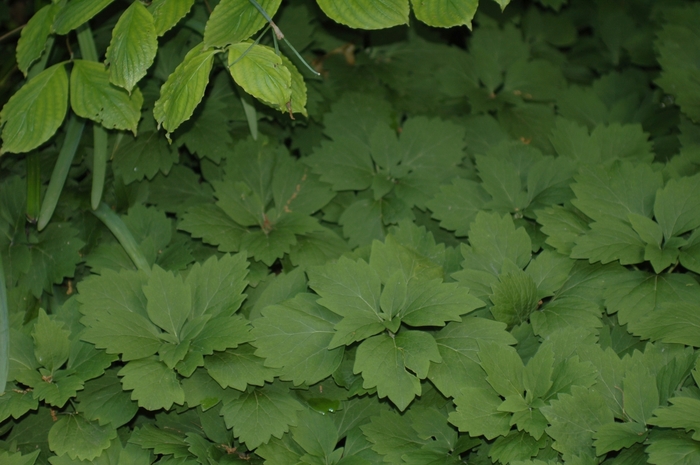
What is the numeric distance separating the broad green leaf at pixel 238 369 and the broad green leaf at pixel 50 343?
0.36 meters

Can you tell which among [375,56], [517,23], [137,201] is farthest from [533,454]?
[517,23]

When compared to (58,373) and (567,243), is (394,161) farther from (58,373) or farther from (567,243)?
(58,373)

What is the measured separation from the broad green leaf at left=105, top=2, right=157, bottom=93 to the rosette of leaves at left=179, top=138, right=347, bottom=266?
572 millimetres

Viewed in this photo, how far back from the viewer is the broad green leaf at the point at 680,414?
140 cm

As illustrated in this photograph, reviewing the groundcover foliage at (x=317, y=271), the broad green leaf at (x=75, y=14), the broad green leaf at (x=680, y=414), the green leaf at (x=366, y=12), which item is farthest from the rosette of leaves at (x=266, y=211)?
the broad green leaf at (x=680, y=414)

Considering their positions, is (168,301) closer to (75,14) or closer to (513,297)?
(75,14)

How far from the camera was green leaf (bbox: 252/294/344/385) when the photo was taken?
166cm

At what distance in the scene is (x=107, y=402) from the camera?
1716 millimetres

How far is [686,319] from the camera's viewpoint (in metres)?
1.66

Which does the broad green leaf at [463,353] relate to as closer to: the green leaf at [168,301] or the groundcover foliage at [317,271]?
the groundcover foliage at [317,271]

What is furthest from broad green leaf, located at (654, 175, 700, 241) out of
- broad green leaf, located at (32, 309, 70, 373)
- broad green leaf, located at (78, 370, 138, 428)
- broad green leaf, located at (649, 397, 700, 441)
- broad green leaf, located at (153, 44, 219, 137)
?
broad green leaf, located at (32, 309, 70, 373)

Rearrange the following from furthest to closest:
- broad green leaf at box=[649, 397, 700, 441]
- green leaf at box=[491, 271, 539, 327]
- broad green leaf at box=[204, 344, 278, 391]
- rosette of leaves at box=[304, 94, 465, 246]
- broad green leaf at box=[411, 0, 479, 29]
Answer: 1. rosette of leaves at box=[304, 94, 465, 246]
2. green leaf at box=[491, 271, 539, 327]
3. broad green leaf at box=[204, 344, 278, 391]
4. broad green leaf at box=[411, 0, 479, 29]
5. broad green leaf at box=[649, 397, 700, 441]

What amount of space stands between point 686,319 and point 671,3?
6.29 ft

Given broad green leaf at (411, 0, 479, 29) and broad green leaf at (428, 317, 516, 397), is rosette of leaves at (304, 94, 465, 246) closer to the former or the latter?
broad green leaf at (428, 317, 516, 397)
